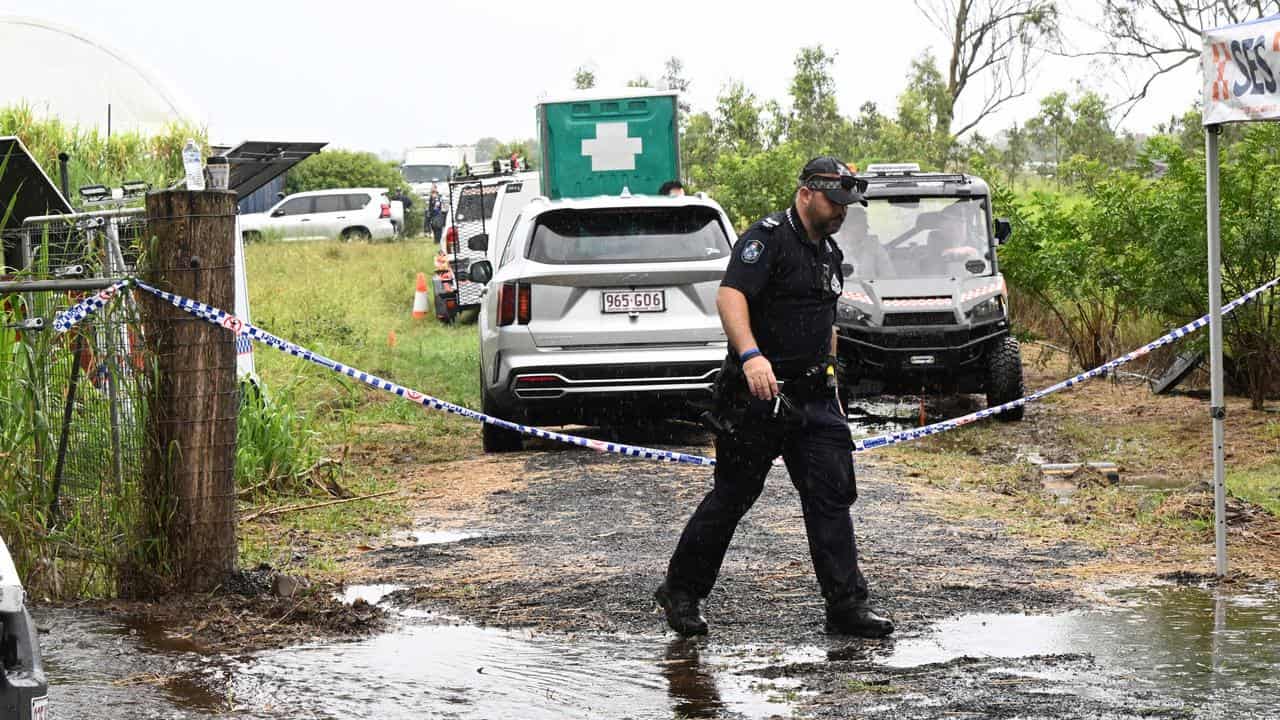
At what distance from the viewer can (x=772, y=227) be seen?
6066mm

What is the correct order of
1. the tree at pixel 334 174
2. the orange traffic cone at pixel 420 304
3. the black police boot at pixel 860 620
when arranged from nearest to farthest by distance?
the black police boot at pixel 860 620 → the orange traffic cone at pixel 420 304 → the tree at pixel 334 174

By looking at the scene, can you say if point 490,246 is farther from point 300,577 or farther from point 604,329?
point 300,577

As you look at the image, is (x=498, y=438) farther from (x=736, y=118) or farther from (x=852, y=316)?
(x=736, y=118)

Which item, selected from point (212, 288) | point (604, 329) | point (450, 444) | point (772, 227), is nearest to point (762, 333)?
point (772, 227)

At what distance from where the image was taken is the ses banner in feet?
21.5

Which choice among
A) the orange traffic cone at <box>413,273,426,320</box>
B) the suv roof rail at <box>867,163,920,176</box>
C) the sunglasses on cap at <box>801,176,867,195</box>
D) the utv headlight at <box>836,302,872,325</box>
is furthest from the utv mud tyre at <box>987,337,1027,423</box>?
the orange traffic cone at <box>413,273,426,320</box>

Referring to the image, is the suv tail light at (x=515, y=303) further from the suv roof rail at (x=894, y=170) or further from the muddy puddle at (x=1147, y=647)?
the suv roof rail at (x=894, y=170)

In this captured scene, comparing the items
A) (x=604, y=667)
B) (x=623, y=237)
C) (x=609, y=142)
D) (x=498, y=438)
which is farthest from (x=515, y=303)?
(x=609, y=142)

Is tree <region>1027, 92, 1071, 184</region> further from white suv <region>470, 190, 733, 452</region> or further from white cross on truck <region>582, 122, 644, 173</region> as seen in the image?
white suv <region>470, 190, 733, 452</region>

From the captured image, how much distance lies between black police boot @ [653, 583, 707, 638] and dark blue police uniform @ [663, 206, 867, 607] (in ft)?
0.10

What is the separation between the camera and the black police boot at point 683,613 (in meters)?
6.02

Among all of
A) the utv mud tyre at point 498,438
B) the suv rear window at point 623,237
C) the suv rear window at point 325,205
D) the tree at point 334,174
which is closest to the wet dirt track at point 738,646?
the suv rear window at point 623,237

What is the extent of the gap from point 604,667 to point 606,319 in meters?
5.26

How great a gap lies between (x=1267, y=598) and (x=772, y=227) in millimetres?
2534
